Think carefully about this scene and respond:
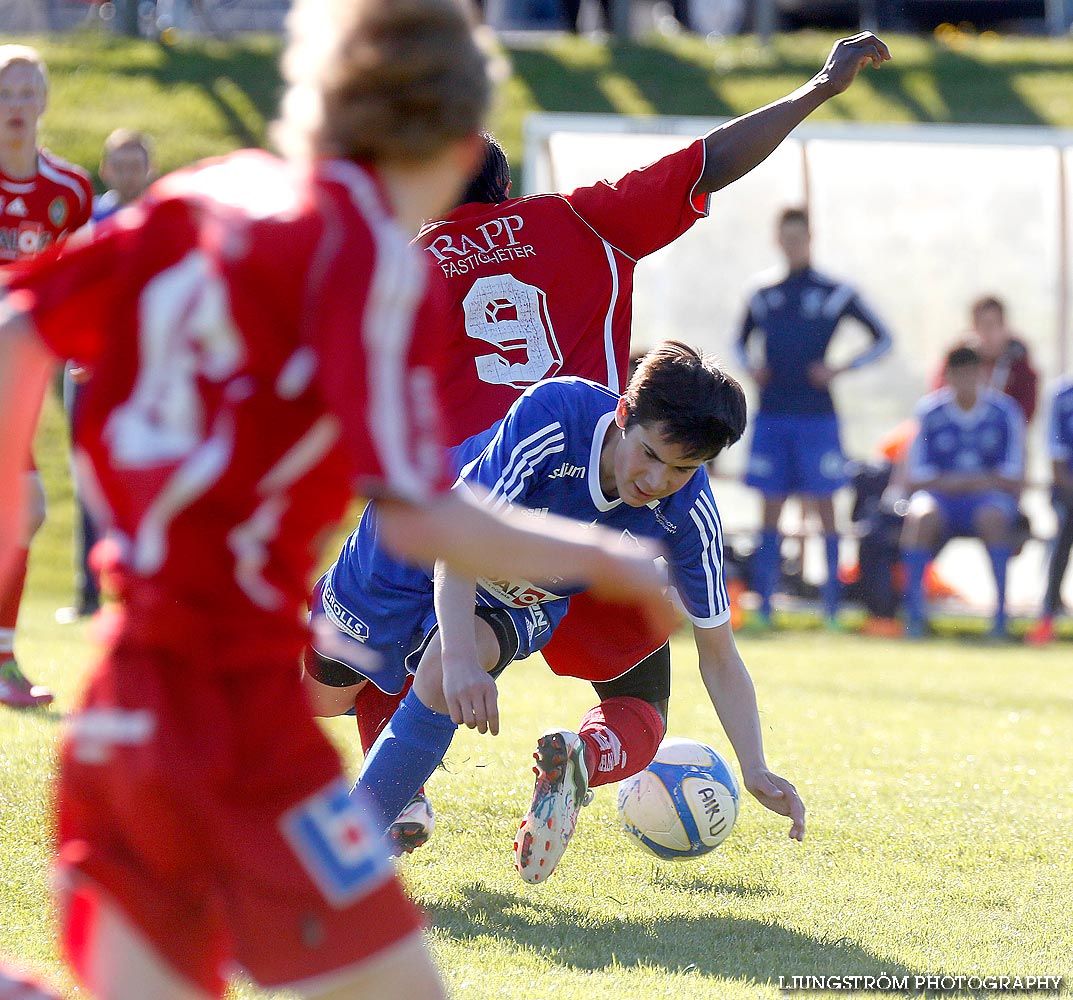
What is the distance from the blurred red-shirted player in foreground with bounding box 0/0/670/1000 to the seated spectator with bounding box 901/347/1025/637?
8.97m

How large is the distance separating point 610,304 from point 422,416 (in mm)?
2777

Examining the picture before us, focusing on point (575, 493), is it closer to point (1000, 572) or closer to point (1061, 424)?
point (1000, 572)

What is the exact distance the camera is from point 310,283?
5.46 feet

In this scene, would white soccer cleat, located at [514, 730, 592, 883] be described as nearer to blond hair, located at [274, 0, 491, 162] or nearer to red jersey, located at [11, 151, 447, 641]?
red jersey, located at [11, 151, 447, 641]

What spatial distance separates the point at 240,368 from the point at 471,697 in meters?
1.36

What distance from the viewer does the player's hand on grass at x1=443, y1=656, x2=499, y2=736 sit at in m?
2.92

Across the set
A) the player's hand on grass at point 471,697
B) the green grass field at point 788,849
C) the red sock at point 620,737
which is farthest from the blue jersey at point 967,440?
the player's hand on grass at point 471,697

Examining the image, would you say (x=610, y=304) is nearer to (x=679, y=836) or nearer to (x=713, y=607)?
(x=713, y=607)

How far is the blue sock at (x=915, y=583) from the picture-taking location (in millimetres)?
10344

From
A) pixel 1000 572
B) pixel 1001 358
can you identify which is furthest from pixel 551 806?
pixel 1001 358

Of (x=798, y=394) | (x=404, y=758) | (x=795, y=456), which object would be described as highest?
(x=404, y=758)

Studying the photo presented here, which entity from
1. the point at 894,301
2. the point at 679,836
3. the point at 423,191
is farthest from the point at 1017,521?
the point at 423,191

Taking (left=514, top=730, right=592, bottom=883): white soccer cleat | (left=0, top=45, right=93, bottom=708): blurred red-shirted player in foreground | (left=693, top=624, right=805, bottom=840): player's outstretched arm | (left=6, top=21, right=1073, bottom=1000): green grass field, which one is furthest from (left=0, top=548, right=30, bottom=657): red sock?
(left=693, top=624, right=805, bottom=840): player's outstretched arm

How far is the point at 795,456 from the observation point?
10.3 m
